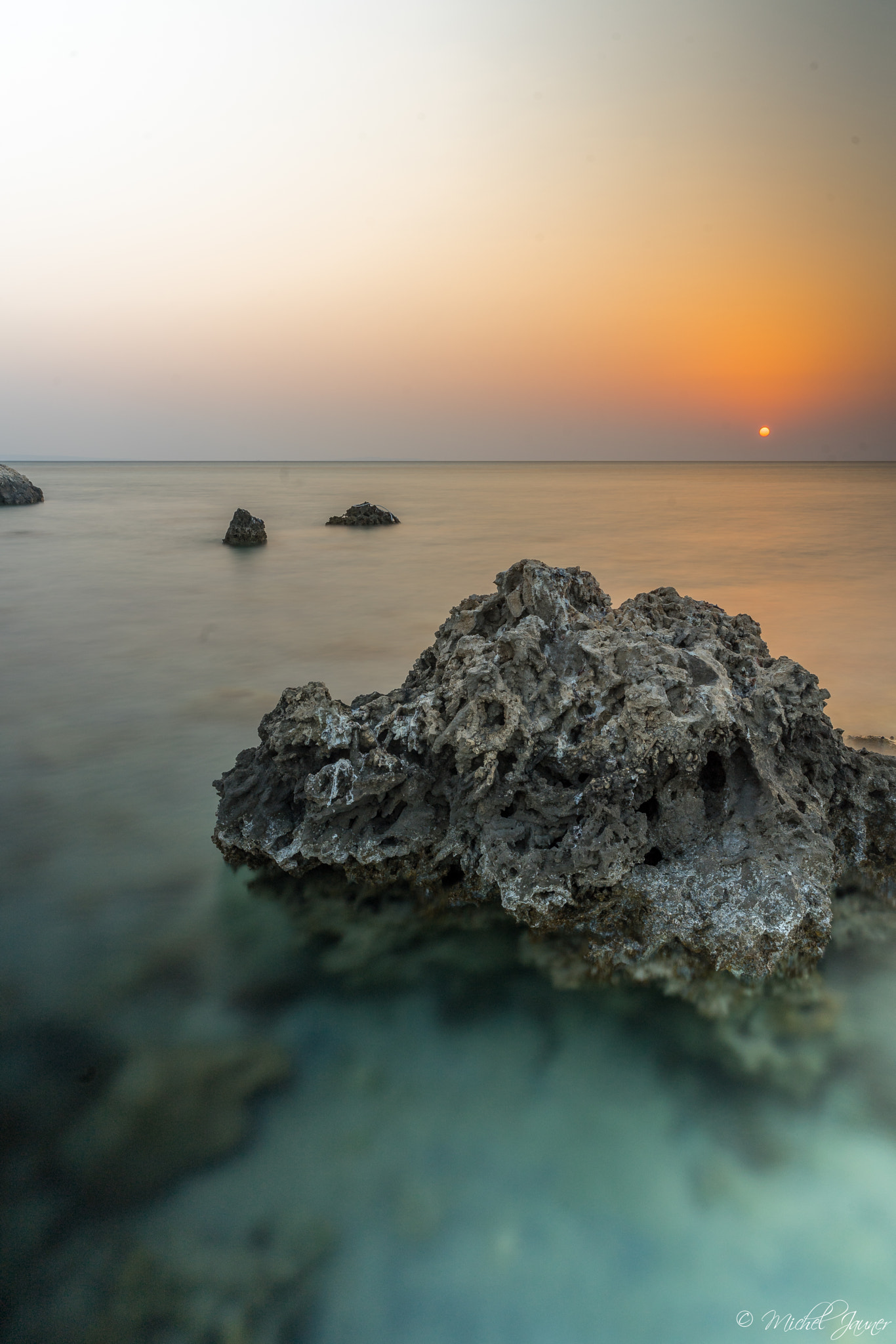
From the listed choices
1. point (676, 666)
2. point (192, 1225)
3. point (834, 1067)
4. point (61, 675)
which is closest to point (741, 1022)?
point (834, 1067)

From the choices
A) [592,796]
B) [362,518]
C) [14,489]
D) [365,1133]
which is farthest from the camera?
[14,489]

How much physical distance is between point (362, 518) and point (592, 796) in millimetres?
21336

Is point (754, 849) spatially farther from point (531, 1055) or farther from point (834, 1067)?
point (531, 1055)

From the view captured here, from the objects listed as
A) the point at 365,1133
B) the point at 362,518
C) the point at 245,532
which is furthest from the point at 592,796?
the point at 362,518

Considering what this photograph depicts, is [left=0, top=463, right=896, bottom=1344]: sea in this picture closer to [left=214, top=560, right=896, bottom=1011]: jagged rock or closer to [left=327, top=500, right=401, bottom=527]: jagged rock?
[left=214, top=560, right=896, bottom=1011]: jagged rock

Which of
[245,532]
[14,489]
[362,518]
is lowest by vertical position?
[245,532]

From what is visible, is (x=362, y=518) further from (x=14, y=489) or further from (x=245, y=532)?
(x=14, y=489)

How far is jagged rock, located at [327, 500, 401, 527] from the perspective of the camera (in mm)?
23578

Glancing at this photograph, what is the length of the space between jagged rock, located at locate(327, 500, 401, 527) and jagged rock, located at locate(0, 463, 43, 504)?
13866mm

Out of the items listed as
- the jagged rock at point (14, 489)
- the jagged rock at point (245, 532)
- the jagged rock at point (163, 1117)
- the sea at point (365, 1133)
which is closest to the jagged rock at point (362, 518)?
the jagged rock at point (245, 532)

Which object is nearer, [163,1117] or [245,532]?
[163,1117]

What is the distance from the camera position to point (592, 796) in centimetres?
329

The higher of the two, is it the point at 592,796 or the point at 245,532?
the point at 245,532

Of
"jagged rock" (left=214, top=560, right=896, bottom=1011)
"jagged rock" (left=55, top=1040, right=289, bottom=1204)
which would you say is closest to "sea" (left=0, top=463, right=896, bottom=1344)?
"jagged rock" (left=55, top=1040, right=289, bottom=1204)
